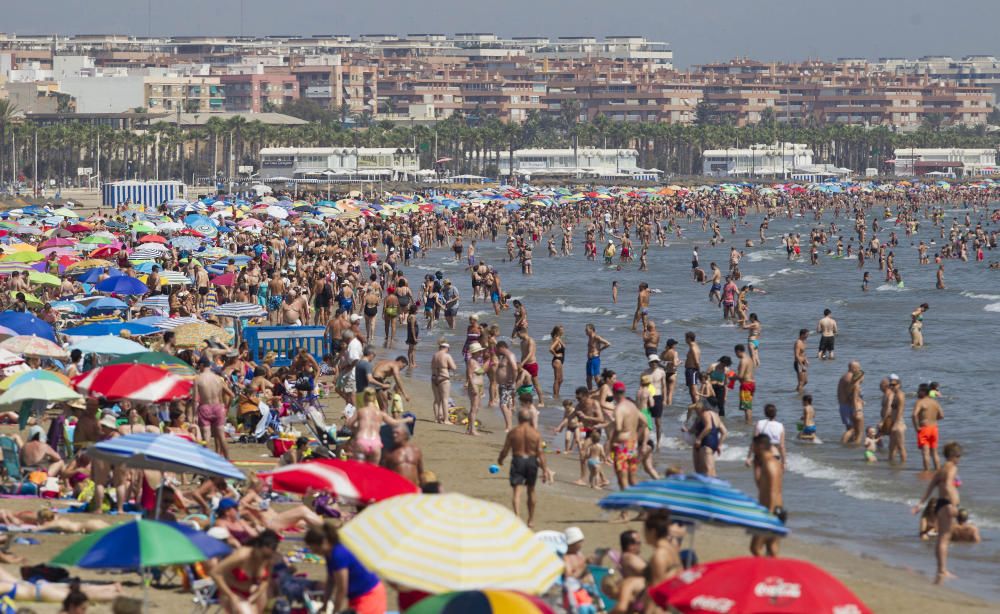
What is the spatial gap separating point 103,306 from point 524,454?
11276mm

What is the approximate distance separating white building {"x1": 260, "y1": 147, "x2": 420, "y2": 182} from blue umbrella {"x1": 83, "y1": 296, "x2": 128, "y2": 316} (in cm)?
8322

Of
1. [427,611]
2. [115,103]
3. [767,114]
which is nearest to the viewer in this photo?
[427,611]

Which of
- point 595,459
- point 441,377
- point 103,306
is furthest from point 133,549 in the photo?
point 103,306

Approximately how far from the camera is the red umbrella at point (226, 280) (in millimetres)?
26219

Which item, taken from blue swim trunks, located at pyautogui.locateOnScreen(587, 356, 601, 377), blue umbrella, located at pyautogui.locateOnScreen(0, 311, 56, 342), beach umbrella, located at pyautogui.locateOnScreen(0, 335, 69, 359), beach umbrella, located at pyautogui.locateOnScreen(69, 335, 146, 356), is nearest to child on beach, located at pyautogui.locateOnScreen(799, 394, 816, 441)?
blue swim trunks, located at pyautogui.locateOnScreen(587, 356, 601, 377)

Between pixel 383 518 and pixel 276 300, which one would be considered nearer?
pixel 383 518

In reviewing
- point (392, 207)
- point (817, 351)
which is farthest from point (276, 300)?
point (392, 207)

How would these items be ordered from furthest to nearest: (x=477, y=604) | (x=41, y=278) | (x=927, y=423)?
(x=41, y=278) < (x=927, y=423) < (x=477, y=604)

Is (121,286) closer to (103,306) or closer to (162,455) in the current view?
(103,306)

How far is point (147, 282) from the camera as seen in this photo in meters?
25.3

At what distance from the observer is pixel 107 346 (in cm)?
1595

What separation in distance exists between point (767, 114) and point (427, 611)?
187m

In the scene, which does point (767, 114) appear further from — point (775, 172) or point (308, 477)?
point (308, 477)

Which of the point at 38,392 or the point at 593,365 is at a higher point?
the point at 38,392
